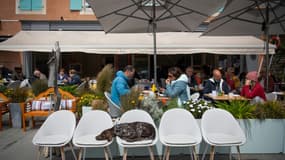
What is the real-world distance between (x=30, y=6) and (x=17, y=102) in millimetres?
8834

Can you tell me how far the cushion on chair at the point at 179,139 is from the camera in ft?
13.9

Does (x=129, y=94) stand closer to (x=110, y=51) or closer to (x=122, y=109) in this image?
(x=122, y=109)

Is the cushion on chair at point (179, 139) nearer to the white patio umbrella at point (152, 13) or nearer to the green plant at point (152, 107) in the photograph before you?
the green plant at point (152, 107)

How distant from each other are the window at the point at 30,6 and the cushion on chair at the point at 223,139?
1263 centimetres

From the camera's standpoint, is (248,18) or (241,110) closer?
(241,110)

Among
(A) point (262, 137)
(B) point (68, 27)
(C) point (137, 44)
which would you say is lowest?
(A) point (262, 137)

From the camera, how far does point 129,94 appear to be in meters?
5.52

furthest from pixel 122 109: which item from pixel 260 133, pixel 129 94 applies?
pixel 260 133

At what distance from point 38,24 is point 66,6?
5.25ft

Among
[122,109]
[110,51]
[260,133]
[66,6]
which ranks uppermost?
[66,6]

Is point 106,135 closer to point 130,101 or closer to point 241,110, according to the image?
point 130,101

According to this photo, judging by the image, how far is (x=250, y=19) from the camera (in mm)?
7426

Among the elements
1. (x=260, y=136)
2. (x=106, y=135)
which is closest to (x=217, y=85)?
(x=260, y=136)

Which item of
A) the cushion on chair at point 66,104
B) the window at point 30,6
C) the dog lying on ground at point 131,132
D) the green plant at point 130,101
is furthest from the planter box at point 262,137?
the window at point 30,6
